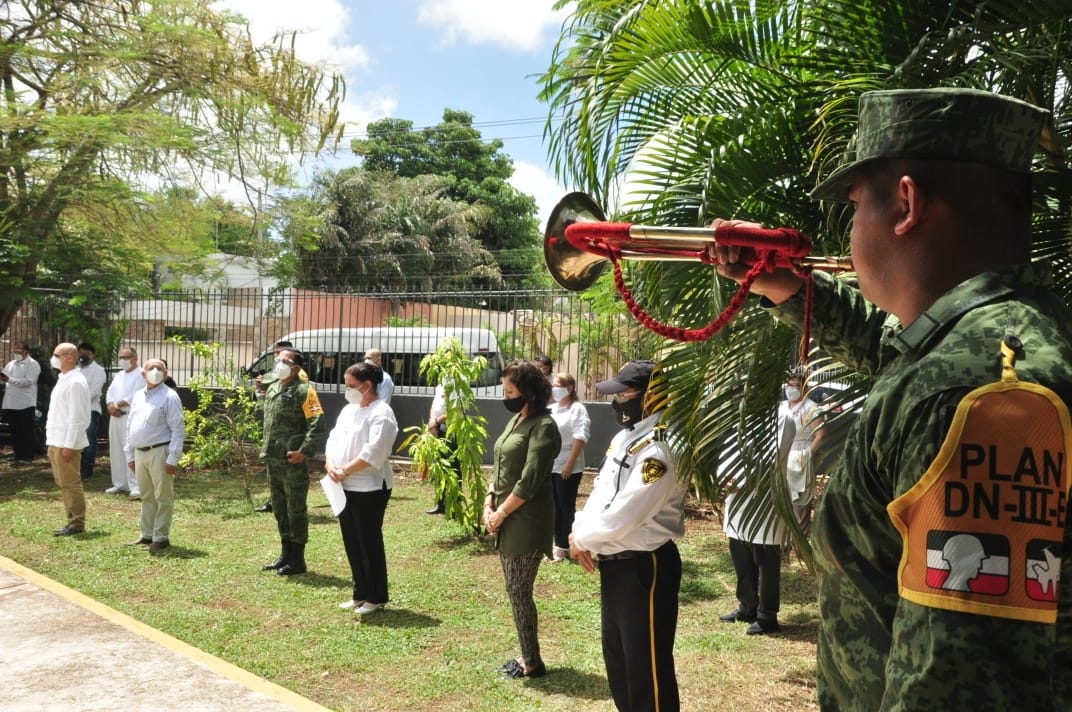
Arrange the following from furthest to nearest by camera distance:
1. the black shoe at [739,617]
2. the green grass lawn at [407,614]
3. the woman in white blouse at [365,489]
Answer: the woman in white blouse at [365,489] → the black shoe at [739,617] → the green grass lawn at [407,614]

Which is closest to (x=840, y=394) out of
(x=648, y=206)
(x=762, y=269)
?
(x=648, y=206)

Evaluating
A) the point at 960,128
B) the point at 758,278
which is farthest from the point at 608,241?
the point at 960,128

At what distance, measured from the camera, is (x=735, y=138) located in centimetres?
419

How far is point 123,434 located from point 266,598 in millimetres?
→ 6062

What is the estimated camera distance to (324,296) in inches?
581

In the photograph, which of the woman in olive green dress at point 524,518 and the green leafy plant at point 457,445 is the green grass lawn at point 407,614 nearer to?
the woman in olive green dress at point 524,518

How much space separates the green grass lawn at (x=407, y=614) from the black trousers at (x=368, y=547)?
0.63 feet

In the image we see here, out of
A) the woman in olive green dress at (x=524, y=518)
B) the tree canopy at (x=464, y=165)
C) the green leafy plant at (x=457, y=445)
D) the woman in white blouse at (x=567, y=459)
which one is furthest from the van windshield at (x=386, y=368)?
the tree canopy at (x=464, y=165)

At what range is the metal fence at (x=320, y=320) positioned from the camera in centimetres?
1247

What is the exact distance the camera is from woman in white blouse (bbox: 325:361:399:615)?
22.7 feet

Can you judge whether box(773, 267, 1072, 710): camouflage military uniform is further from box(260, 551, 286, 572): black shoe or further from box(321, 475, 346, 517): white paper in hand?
box(260, 551, 286, 572): black shoe

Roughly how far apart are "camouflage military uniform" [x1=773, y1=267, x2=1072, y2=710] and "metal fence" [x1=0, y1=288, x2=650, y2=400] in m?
9.10

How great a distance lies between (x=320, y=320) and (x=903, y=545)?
15.0 metres

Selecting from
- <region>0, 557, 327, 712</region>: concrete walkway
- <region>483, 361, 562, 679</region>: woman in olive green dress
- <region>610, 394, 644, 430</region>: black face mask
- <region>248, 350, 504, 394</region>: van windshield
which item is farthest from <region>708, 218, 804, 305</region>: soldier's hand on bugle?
<region>248, 350, 504, 394</region>: van windshield
